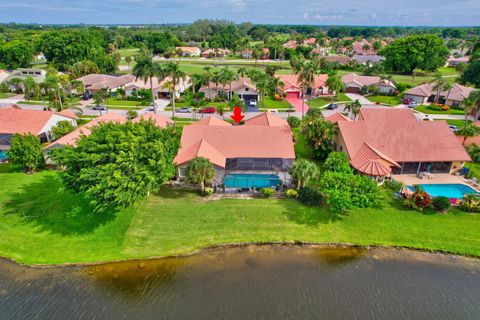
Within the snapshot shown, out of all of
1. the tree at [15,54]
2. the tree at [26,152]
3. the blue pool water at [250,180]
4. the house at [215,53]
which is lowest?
the blue pool water at [250,180]

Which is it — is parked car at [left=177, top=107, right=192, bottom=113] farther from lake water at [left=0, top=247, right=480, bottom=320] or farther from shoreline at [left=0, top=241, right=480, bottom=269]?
lake water at [left=0, top=247, right=480, bottom=320]

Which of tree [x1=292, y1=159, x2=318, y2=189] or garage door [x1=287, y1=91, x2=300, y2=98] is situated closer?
tree [x1=292, y1=159, x2=318, y2=189]

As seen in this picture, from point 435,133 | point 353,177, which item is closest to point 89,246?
point 353,177

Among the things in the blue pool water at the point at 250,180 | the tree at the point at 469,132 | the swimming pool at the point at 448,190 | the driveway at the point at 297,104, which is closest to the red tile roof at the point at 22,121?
the blue pool water at the point at 250,180

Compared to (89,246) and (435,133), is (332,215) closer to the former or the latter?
(435,133)

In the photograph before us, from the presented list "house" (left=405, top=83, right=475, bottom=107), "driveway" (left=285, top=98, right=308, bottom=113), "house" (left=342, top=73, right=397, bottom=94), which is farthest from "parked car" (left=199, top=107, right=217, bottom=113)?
"house" (left=405, top=83, right=475, bottom=107)

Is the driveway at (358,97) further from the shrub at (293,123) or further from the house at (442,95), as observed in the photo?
the shrub at (293,123)

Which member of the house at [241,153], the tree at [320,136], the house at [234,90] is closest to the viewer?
the house at [241,153]

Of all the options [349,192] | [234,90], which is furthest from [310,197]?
[234,90]
